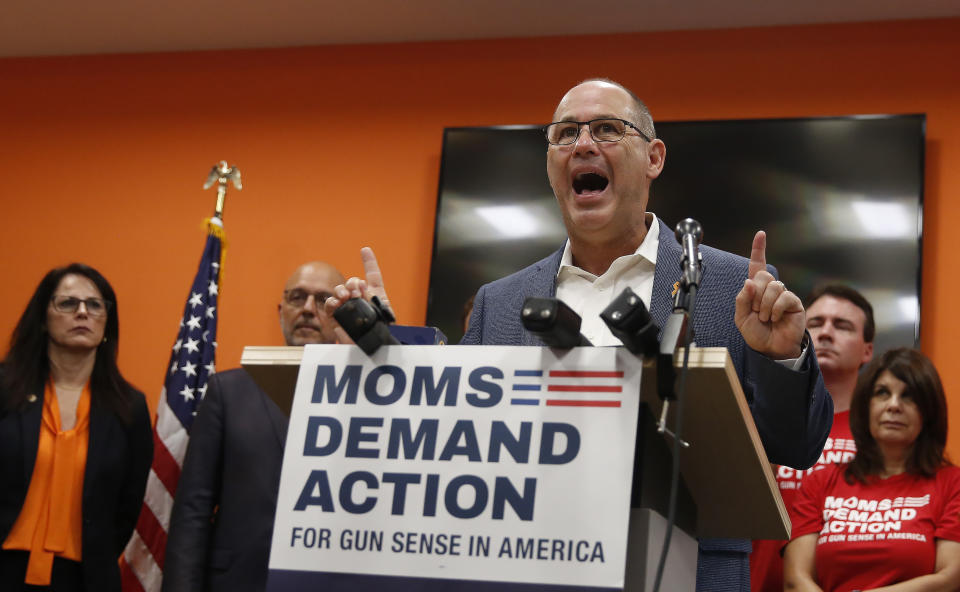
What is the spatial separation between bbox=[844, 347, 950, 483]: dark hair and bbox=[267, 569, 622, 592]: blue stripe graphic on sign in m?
2.20

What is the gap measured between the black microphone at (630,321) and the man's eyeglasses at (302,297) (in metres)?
2.72

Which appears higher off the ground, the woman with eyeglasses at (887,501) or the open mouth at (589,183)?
the open mouth at (589,183)

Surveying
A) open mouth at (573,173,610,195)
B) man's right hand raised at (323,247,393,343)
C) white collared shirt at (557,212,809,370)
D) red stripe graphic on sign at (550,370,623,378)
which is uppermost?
open mouth at (573,173,610,195)

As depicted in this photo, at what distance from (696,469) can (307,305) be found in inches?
101

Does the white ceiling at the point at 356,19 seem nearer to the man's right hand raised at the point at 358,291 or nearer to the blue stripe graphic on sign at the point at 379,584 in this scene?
the man's right hand raised at the point at 358,291

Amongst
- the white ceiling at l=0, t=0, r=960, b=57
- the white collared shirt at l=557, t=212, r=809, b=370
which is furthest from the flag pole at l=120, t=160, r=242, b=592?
the white collared shirt at l=557, t=212, r=809, b=370

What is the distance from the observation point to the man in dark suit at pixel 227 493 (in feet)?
10.1

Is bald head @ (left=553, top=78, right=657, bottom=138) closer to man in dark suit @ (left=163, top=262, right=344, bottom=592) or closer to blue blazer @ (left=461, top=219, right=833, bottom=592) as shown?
blue blazer @ (left=461, top=219, right=833, bottom=592)

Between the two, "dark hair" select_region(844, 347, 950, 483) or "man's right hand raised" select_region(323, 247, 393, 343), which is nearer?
"man's right hand raised" select_region(323, 247, 393, 343)

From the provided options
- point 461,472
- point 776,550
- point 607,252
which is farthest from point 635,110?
point 776,550

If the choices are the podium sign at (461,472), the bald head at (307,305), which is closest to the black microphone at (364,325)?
the podium sign at (461,472)

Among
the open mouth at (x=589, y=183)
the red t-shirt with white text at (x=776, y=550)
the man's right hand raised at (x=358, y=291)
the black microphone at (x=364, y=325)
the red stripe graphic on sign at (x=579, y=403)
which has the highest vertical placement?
the open mouth at (x=589, y=183)

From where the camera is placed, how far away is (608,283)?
6.87 ft

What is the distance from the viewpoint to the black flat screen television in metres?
4.02
